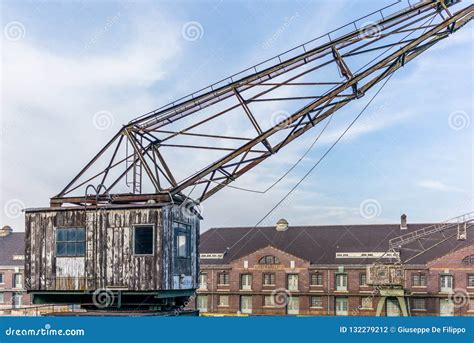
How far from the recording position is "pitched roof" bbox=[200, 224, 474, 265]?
4756 centimetres

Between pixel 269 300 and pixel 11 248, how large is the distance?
26.7 m

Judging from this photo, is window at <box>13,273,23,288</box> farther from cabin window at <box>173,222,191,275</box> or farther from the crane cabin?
cabin window at <box>173,222,191,275</box>

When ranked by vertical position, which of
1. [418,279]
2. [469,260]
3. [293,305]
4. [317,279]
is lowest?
[293,305]

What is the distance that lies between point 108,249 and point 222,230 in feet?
124

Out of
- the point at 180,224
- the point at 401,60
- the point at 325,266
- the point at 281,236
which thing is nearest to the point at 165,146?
the point at 180,224

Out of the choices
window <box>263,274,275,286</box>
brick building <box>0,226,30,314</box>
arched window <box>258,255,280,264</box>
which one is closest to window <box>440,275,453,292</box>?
arched window <box>258,255,280,264</box>

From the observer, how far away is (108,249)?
17.4m

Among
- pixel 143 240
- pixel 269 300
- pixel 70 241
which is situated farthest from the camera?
pixel 269 300

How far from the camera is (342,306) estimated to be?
46.7 meters

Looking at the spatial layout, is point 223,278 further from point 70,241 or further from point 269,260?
point 70,241

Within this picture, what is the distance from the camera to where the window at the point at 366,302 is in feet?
151

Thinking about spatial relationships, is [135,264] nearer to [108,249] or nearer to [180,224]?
[108,249]

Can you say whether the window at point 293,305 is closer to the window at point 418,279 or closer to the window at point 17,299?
the window at point 418,279

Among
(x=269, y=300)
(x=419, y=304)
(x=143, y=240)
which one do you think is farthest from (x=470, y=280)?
(x=143, y=240)
